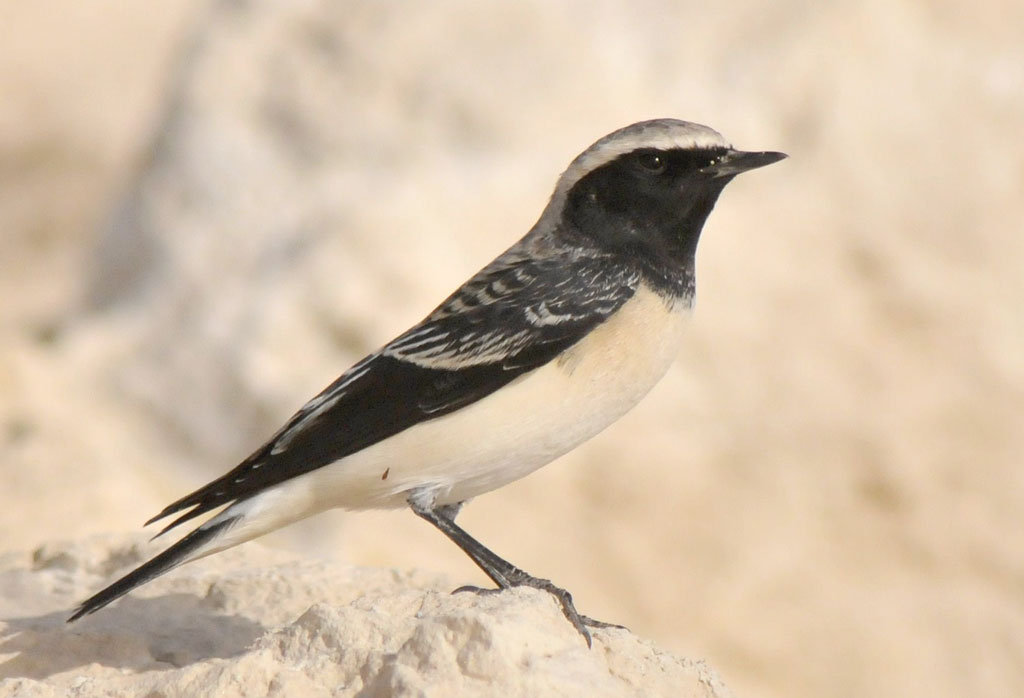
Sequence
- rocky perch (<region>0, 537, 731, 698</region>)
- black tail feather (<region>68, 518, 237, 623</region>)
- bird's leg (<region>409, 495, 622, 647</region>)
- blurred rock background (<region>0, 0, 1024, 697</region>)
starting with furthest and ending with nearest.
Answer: blurred rock background (<region>0, 0, 1024, 697</region>)
bird's leg (<region>409, 495, 622, 647</region>)
black tail feather (<region>68, 518, 237, 623</region>)
rocky perch (<region>0, 537, 731, 698</region>)

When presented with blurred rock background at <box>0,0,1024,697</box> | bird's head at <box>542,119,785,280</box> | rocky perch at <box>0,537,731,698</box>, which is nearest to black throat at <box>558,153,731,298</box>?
bird's head at <box>542,119,785,280</box>

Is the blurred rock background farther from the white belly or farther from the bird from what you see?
the white belly

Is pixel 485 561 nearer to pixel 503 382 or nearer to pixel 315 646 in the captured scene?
pixel 503 382

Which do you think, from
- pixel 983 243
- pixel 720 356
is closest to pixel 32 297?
pixel 720 356

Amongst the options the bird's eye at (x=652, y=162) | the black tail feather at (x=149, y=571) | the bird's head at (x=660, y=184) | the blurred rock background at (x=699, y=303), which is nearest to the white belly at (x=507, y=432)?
the black tail feather at (x=149, y=571)

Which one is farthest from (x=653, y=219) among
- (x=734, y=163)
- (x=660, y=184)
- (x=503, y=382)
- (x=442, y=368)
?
(x=442, y=368)

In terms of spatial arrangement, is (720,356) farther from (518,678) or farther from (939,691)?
(518,678)
